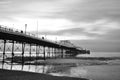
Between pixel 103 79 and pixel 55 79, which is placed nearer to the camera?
pixel 55 79

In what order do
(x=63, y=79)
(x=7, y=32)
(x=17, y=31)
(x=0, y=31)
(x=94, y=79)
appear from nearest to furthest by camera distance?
(x=63, y=79) < (x=94, y=79) < (x=0, y=31) < (x=7, y=32) < (x=17, y=31)

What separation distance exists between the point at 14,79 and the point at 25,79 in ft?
4.14

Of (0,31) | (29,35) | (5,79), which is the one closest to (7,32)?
(0,31)

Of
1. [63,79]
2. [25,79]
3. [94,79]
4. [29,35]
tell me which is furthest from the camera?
[29,35]

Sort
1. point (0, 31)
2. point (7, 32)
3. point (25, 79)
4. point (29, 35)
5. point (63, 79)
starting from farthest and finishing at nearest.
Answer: point (29, 35), point (7, 32), point (0, 31), point (63, 79), point (25, 79)

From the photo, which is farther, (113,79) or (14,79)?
(113,79)

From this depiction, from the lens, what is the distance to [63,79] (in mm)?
23156

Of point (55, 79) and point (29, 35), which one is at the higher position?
point (29, 35)

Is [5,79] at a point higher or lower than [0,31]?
lower

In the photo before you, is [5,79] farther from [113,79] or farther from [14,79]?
[113,79]

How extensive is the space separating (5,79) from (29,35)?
35.3 m

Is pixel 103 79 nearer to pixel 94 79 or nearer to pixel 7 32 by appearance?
pixel 94 79

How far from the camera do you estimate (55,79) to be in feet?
75.0

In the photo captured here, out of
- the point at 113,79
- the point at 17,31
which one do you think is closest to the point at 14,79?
the point at 113,79
